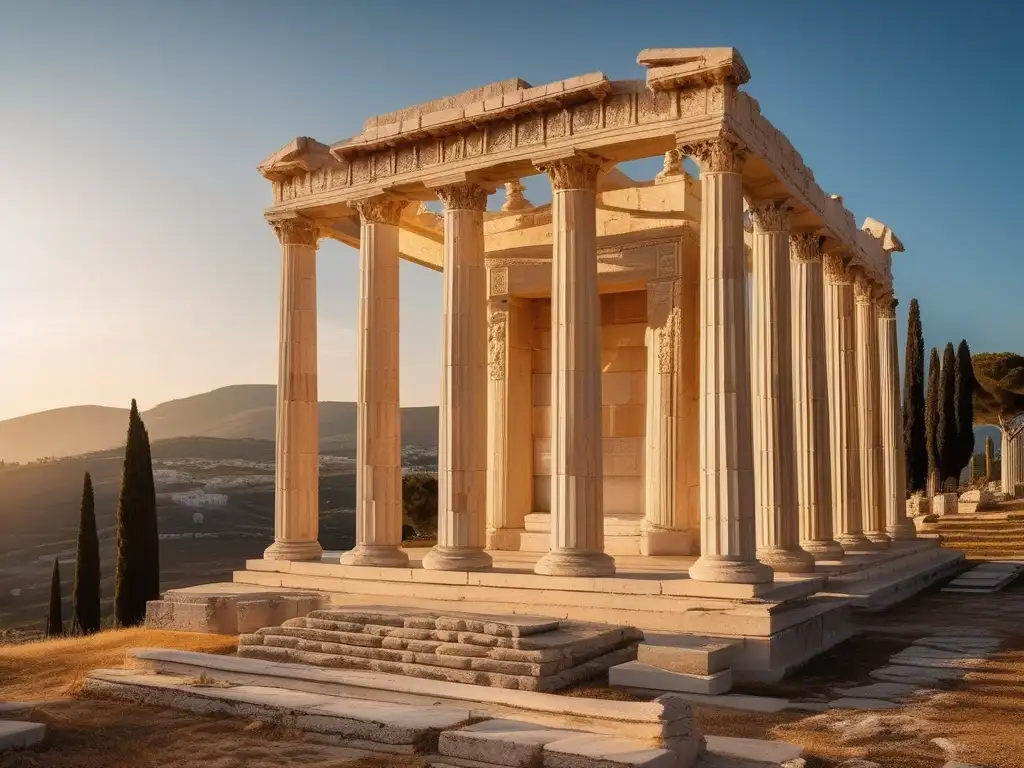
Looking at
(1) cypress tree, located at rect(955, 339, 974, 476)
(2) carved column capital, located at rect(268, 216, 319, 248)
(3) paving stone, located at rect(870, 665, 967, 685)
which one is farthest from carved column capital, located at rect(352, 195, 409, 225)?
(1) cypress tree, located at rect(955, 339, 974, 476)

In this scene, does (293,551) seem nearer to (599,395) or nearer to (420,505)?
(599,395)

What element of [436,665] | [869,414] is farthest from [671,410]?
[436,665]

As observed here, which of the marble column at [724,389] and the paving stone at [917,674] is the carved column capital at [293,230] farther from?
the paving stone at [917,674]

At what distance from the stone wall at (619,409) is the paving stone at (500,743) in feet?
46.9

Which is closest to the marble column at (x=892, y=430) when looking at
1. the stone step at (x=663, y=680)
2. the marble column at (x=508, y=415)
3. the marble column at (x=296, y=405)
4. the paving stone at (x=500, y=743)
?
the marble column at (x=508, y=415)

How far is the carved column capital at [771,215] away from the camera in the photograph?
21688 mm

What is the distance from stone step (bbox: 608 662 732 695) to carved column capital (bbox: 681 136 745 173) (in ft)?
30.5

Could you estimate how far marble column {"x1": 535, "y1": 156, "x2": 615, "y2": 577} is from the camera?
19.1m

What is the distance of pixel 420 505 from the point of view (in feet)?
156

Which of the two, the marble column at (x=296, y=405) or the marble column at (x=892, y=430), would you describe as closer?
the marble column at (x=296, y=405)

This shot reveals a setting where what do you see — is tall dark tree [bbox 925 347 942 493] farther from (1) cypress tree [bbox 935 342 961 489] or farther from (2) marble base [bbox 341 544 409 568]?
(2) marble base [bbox 341 544 409 568]

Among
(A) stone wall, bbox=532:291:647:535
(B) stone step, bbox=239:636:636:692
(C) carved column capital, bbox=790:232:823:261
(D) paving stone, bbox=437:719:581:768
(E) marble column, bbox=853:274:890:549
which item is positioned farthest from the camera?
(E) marble column, bbox=853:274:890:549

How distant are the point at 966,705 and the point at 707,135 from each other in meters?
10.7

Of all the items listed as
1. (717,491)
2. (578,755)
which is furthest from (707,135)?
(578,755)
